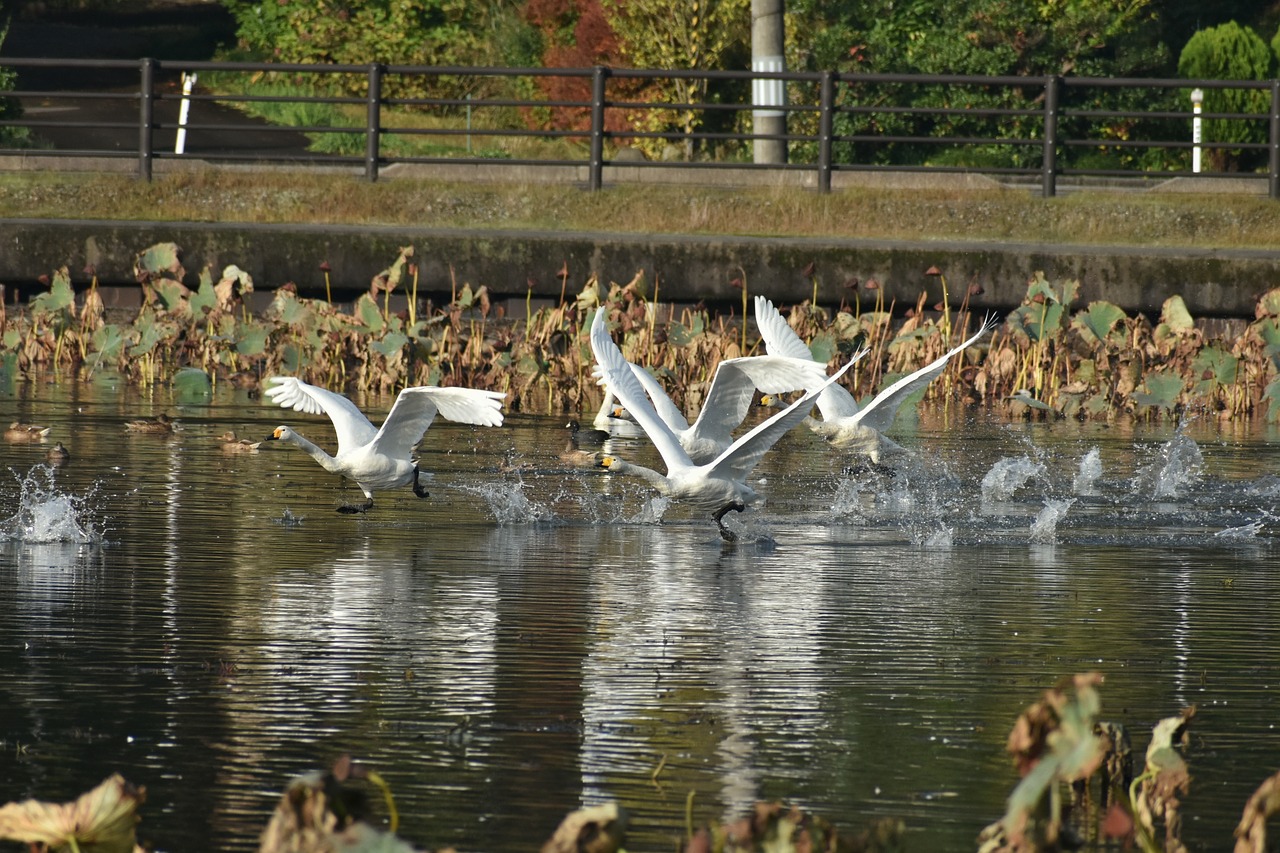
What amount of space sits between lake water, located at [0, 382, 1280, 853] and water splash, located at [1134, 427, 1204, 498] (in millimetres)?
30

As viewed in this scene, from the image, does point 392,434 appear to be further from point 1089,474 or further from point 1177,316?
point 1177,316

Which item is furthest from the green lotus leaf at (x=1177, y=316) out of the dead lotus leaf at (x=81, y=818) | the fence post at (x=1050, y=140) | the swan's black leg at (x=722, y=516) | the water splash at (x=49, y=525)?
the dead lotus leaf at (x=81, y=818)

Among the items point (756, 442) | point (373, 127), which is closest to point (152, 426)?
point (756, 442)

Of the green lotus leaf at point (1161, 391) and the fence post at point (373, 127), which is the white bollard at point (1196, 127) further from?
the fence post at point (373, 127)

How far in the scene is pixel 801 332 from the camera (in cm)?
1565

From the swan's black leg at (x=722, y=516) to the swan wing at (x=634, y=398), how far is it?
0.29 m

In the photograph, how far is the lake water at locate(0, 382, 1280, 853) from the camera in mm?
5090

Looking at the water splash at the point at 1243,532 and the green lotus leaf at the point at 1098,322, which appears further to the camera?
the green lotus leaf at the point at 1098,322

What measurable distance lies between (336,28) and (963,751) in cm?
3147

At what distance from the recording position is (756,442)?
9414 millimetres

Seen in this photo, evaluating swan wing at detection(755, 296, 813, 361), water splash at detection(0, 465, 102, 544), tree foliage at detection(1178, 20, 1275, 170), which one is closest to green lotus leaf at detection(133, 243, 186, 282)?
swan wing at detection(755, 296, 813, 361)

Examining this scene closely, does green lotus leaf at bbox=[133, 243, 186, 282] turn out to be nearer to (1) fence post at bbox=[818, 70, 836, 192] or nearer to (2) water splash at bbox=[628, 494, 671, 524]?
(1) fence post at bbox=[818, 70, 836, 192]

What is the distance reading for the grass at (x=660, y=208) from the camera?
17172 mm

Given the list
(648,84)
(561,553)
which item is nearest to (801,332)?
(561,553)
